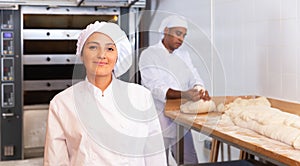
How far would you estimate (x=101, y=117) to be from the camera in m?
1.46

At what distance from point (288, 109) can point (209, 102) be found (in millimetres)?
444

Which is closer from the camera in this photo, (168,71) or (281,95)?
(168,71)

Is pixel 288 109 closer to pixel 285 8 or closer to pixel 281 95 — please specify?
pixel 281 95

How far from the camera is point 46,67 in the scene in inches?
139

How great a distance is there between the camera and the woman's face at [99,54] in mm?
1403

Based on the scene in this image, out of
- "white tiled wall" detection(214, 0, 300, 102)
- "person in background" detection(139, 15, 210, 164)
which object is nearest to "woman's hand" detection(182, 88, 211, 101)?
"person in background" detection(139, 15, 210, 164)

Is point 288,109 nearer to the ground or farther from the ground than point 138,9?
nearer to the ground

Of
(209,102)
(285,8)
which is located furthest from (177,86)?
(285,8)

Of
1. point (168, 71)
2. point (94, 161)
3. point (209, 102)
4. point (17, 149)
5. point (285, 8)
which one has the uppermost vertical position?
point (285, 8)

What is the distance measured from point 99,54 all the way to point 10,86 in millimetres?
2224

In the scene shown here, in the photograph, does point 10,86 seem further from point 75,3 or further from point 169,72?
point 169,72

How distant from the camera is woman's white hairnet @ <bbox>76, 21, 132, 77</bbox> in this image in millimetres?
1438

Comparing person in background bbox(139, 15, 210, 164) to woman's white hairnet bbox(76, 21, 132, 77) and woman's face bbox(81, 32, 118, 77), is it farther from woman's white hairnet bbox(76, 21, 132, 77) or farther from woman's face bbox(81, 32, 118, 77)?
woman's face bbox(81, 32, 118, 77)

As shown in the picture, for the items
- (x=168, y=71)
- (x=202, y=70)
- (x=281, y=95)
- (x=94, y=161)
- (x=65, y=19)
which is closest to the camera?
(x=94, y=161)
